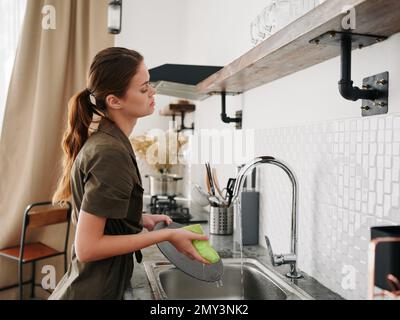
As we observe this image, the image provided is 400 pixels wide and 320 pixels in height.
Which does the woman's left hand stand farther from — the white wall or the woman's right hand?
the white wall

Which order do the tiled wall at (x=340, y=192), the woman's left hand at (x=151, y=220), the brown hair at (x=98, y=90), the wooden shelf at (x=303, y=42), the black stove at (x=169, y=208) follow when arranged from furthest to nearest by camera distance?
the black stove at (x=169, y=208), the woman's left hand at (x=151, y=220), the brown hair at (x=98, y=90), the tiled wall at (x=340, y=192), the wooden shelf at (x=303, y=42)

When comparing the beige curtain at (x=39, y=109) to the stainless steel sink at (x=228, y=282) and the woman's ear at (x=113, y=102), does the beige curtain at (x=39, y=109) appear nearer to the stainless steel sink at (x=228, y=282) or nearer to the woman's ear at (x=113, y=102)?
the stainless steel sink at (x=228, y=282)

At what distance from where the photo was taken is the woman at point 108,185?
89 centimetres

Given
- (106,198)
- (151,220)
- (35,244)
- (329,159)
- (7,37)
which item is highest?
(7,37)

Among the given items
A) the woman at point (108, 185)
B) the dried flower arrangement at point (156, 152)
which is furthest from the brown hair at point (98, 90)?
the dried flower arrangement at point (156, 152)

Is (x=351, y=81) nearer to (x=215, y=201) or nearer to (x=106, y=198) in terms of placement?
(x=106, y=198)

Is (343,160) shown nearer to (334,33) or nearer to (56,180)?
(334,33)

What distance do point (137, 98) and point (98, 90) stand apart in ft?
0.35

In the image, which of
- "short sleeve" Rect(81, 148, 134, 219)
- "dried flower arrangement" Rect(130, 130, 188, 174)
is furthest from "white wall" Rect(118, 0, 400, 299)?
"dried flower arrangement" Rect(130, 130, 188, 174)

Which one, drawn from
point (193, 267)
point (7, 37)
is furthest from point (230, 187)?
point (7, 37)

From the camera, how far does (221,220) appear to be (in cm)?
175

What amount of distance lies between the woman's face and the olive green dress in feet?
0.21

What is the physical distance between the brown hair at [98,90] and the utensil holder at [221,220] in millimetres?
789
